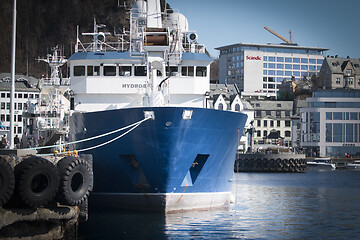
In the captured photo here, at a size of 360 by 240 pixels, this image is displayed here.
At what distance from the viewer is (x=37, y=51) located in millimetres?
106000

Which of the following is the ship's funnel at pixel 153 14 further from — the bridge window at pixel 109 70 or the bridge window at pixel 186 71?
the bridge window at pixel 109 70

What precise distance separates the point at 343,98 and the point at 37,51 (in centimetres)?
5163

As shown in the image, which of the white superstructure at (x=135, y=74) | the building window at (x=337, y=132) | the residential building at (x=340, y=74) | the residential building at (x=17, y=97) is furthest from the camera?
the residential building at (x=340, y=74)

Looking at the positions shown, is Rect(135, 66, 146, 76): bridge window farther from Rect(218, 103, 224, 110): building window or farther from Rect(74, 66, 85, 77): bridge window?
Rect(218, 103, 224, 110): building window

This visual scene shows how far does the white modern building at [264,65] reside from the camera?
499 feet

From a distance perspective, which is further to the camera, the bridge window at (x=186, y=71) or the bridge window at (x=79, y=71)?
the bridge window at (x=186, y=71)

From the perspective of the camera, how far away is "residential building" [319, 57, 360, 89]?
12488cm

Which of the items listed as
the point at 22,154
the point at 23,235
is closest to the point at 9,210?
the point at 23,235

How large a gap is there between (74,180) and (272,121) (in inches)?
3739

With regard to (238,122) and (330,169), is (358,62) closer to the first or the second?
(330,169)

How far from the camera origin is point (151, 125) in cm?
2358

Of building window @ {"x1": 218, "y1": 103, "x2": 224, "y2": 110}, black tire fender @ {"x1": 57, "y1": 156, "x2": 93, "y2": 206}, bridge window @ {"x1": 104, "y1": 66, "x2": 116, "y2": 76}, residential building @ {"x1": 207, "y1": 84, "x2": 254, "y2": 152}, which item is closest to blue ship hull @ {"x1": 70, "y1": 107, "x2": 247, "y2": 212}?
bridge window @ {"x1": 104, "y1": 66, "x2": 116, "y2": 76}

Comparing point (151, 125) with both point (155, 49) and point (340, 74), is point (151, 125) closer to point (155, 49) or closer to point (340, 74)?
point (155, 49)

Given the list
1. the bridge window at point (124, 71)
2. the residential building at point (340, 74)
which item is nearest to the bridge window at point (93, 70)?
the bridge window at point (124, 71)
